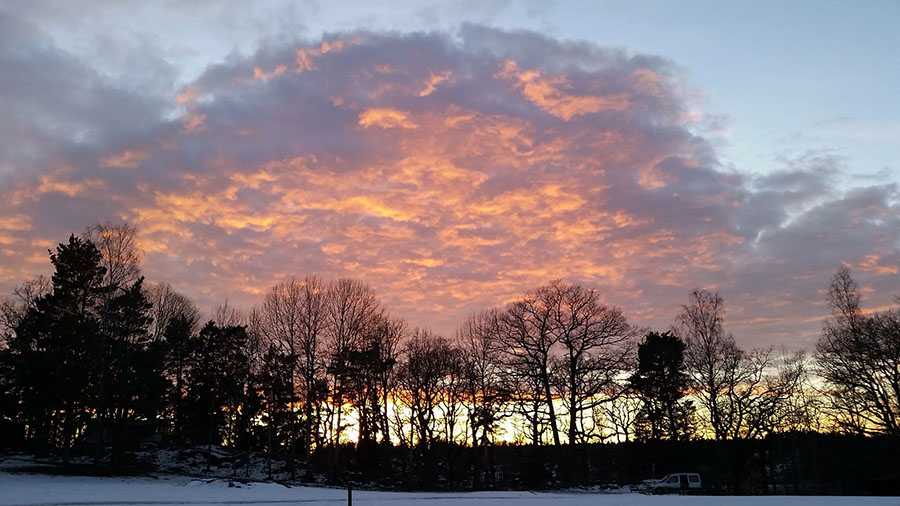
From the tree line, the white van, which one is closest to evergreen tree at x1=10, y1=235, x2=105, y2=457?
the tree line

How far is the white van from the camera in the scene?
51.9m

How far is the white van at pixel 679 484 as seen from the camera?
51.9 metres

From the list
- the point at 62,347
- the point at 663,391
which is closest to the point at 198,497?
the point at 62,347

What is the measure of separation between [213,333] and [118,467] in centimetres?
2163

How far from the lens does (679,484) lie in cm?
5203

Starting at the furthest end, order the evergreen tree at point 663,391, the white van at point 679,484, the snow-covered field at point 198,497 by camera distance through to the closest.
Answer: the evergreen tree at point 663,391, the white van at point 679,484, the snow-covered field at point 198,497

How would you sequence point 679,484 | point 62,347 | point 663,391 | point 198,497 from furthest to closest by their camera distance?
1. point 663,391
2. point 679,484
3. point 62,347
4. point 198,497

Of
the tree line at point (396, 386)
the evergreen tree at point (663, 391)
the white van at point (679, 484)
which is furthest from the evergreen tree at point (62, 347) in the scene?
the evergreen tree at point (663, 391)

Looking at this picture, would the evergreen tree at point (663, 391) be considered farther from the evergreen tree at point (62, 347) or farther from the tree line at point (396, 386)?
the evergreen tree at point (62, 347)

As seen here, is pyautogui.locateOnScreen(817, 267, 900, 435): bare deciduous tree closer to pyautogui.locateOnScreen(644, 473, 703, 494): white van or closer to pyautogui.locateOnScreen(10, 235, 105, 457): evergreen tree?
pyautogui.locateOnScreen(644, 473, 703, 494): white van

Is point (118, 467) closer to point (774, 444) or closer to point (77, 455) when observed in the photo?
point (77, 455)

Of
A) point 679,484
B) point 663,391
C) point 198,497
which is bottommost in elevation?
point 679,484

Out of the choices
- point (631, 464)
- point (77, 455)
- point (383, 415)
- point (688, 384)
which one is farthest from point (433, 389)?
→ point (77, 455)

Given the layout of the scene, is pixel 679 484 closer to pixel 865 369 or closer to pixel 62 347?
pixel 865 369
